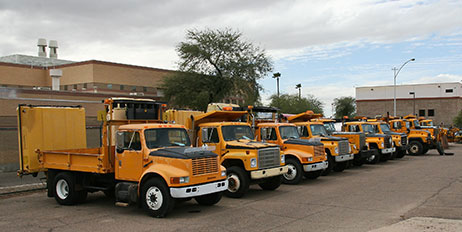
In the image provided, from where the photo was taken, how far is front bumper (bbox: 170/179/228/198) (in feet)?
29.2

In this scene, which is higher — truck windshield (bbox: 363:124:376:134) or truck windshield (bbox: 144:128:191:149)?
truck windshield (bbox: 144:128:191:149)

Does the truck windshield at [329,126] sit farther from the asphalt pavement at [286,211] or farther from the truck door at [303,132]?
the asphalt pavement at [286,211]

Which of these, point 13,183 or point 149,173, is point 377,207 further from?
point 13,183

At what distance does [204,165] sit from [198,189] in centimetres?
59

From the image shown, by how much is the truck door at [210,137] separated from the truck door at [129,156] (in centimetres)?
289

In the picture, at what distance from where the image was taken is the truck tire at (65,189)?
11.2m

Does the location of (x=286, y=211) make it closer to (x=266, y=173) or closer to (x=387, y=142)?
(x=266, y=173)

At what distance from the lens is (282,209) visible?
10.2 m

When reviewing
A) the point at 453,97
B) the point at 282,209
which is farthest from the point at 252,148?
the point at 453,97

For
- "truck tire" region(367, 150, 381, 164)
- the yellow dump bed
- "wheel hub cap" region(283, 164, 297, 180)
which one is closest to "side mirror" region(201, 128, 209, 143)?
"wheel hub cap" region(283, 164, 297, 180)

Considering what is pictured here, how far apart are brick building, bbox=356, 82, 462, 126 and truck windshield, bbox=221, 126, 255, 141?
70.3 m

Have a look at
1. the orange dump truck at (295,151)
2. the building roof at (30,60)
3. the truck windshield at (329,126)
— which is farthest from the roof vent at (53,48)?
the orange dump truck at (295,151)

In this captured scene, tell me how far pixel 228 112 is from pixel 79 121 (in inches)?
189

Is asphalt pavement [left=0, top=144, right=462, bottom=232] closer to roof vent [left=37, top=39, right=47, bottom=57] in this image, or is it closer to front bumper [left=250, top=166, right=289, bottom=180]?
front bumper [left=250, top=166, right=289, bottom=180]
